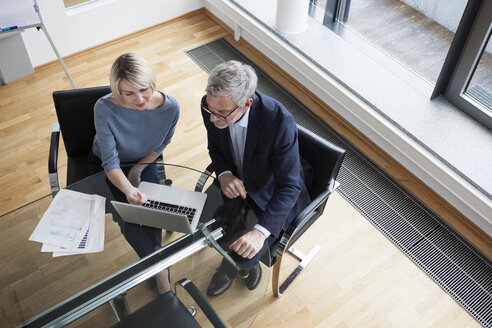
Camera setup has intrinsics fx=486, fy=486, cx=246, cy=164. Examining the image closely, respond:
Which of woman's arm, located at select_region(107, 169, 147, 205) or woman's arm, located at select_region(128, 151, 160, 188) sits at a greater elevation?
woman's arm, located at select_region(107, 169, 147, 205)

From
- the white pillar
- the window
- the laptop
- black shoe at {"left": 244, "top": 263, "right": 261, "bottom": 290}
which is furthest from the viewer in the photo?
the white pillar

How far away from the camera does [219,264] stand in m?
2.03

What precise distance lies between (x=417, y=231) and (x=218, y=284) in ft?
5.19

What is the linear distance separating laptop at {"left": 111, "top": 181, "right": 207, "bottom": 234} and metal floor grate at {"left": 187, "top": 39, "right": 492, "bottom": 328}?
4.32 feet

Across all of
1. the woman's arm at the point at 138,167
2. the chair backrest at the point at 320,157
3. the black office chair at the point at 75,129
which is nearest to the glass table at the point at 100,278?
the woman's arm at the point at 138,167

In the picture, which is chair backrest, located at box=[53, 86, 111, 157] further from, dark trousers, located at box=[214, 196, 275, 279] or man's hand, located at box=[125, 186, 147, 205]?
dark trousers, located at box=[214, 196, 275, 279]

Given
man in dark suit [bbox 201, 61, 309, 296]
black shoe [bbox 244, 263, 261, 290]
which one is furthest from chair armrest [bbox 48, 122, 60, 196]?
black shoe [bbox 244, 263, 261, 290]

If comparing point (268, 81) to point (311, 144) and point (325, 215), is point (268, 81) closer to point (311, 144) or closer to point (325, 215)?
point (325, 215)

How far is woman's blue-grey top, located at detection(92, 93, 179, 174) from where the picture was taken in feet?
7.57

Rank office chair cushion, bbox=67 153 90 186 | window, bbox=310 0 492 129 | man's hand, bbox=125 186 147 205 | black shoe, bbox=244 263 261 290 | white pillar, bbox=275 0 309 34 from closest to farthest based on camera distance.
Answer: black shoe, bbox=244 263 261 290
man's hand, bbox=125 186 147 205
office chair cushion, bbox=67 153 90 186
window, bbox=310 0 492 129
white pillar, bbox=275 0 309 34

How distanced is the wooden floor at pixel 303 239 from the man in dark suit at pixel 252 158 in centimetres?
63

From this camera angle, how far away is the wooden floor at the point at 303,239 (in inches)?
104

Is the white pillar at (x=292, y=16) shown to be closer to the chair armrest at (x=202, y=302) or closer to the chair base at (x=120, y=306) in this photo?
the chair armrest at (x=202, y=302)

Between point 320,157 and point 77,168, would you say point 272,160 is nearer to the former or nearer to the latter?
point 320,157
